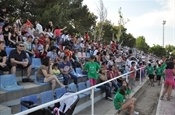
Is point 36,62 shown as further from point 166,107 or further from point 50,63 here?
point 166,107

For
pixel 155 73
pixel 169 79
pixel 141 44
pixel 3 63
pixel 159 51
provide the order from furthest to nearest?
pixel 141 44, pixel 159 51, pixel 155 73, pixel 169 79, pixel 3 63

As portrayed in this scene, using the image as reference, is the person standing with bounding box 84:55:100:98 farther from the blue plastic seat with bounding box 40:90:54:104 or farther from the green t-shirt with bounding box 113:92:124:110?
the blue plastic seat with bounding box 40:90:54:104

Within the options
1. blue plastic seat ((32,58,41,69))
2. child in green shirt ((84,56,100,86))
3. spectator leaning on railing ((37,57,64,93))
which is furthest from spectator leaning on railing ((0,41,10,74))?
child in green shirt ((84,56,100,86))

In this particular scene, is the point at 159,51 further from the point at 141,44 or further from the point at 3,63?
the point at 3,63

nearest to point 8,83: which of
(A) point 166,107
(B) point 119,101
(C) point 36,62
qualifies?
(C) point 36,62

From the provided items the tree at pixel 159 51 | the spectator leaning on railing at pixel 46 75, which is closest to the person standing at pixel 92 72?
the spectator leaning on railing at pixel 46 75

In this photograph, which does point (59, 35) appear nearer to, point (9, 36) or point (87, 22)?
point (9, 36)

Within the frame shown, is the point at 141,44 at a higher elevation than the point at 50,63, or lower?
higher

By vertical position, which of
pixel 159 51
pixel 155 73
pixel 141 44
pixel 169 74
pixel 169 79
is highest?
pixel 141 44

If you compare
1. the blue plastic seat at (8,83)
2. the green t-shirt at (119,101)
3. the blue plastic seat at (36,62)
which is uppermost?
A: the blue plastic seat at (36,62)

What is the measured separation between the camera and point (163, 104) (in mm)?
11062

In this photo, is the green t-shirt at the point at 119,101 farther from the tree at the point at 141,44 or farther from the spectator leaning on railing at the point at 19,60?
the tree at the point at 141,44

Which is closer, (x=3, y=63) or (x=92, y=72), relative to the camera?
(x=3, y=63)

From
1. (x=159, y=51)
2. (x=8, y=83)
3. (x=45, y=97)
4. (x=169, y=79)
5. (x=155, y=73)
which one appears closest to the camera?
(x=45, y=97)
